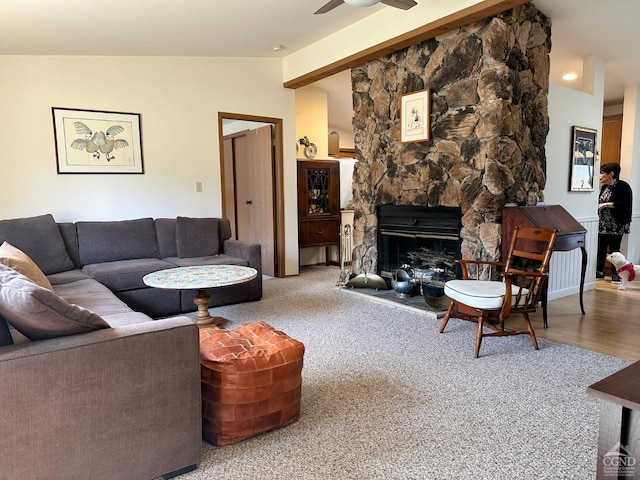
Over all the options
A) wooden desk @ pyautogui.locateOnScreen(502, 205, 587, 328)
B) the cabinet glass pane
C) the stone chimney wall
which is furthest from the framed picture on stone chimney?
the cabinet glass pane

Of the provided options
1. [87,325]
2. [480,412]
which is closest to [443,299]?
[480,412]

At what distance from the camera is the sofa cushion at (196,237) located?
436 centimetres

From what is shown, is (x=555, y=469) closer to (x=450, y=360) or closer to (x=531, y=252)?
(x=450, y=360)

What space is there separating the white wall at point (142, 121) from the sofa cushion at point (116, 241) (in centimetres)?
35

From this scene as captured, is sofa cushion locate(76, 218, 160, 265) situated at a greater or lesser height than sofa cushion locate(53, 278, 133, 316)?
greater

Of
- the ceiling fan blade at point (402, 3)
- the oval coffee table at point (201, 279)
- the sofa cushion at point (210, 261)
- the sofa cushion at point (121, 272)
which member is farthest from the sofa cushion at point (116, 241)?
the ceiling fan blade at point (402, 3)

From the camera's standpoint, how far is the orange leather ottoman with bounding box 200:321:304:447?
1823mm

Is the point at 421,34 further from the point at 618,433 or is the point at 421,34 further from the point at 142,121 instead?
the point at 618,433

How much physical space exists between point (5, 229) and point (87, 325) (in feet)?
8.95

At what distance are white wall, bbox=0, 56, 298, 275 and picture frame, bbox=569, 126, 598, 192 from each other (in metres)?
3.15

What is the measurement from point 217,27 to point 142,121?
1311 millimetres

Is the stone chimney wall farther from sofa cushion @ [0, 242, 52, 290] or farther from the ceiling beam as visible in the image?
sofa cushion @ [0, 242, 52, 290]

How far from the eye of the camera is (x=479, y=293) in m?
2.88

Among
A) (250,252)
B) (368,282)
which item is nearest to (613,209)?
(368,282)
